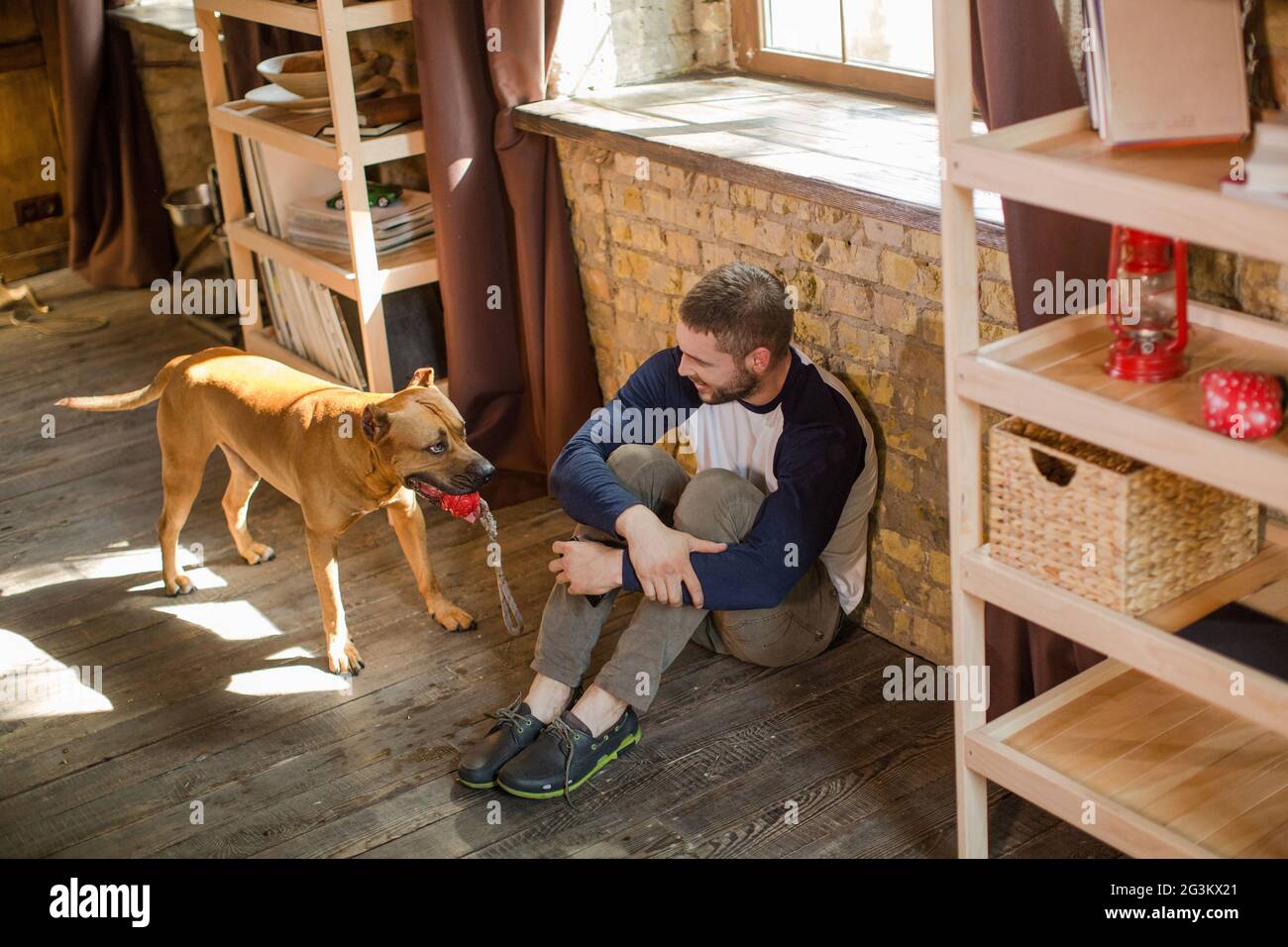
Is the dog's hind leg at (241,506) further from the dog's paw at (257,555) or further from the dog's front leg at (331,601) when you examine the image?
the dog's front leg at (331,601)

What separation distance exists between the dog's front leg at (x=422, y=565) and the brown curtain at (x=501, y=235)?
531 millimetres

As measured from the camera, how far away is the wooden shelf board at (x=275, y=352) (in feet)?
11.7

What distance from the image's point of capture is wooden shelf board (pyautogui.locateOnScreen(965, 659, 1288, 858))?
1.75 meters

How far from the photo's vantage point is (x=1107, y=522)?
5.65ft

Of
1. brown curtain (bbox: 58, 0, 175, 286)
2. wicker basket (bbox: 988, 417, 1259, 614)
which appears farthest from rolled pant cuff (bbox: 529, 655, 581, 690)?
brown curtain (bbox: 58, 0, 175, 286)

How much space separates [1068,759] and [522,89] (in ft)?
6.22

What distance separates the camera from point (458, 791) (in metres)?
2.38

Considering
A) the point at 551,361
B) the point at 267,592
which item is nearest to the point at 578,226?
the point at 551,361

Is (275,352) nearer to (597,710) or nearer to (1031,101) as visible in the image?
(597,710)

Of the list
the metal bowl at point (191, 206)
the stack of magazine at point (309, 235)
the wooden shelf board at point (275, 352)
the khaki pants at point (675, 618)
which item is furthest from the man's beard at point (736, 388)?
the metal bowl at point (191, 206)

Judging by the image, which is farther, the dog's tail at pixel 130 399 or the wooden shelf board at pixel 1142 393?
the dog's tail at pixel 130 399

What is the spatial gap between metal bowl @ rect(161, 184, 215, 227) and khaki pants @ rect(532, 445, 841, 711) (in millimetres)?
2479

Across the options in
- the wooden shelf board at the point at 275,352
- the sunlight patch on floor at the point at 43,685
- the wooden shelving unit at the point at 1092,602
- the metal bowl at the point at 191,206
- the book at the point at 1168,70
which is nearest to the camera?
the wooden shelving unit at the point at 1092,602

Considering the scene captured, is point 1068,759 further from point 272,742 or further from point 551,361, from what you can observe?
point 551,361
